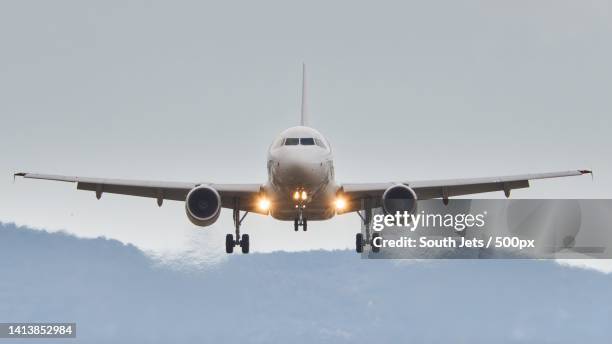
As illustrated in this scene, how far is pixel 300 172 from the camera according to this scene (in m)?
34.6

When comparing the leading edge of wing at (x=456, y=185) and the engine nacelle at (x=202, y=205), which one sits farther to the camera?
the leading edge of wing at (x=456, y=185)

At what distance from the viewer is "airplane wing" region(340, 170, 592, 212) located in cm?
Answer: 4131

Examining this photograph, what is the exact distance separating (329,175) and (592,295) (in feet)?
528

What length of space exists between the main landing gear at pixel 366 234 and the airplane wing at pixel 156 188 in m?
4.89

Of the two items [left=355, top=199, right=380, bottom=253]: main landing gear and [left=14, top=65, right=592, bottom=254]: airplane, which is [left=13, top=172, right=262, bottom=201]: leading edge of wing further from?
[left=355, top=199, right=380, bottom=253]: main landing gear

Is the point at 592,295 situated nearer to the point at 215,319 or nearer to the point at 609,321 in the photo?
the point at 609,321

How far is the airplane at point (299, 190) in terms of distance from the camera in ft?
116

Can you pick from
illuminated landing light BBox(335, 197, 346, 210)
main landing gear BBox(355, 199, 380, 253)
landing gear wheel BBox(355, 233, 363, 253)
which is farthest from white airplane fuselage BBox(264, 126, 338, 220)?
landing gear wheel BBox(355, 233, 363, 253)

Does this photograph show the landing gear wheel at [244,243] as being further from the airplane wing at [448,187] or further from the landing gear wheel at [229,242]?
the airplane wing at [448,187]

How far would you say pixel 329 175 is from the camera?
120 ft

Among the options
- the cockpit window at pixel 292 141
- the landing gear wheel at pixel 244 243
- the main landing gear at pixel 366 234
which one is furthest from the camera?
the landing gear wheel at pixel 244 243

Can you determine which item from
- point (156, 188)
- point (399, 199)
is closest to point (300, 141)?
point (399, 199)

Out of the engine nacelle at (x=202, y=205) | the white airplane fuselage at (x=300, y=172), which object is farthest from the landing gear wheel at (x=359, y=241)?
the engine nacelle at (x=202, y=205)

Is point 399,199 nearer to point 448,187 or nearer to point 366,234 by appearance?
point 366,234
